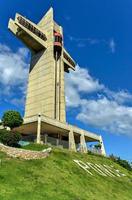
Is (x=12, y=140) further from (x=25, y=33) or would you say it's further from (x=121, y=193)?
(x=25, y=33)

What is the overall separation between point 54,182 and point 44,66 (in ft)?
149

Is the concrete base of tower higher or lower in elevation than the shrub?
higher

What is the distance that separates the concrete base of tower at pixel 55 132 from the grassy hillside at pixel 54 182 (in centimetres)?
1271

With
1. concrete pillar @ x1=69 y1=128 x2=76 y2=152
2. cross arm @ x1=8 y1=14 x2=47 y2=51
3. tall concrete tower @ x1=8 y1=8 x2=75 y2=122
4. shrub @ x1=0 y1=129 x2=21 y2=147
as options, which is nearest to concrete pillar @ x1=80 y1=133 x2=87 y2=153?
concrete pillar @ x1=69 y1=128 x2=76 y2=152

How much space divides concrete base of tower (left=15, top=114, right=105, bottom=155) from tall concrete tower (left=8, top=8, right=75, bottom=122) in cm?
469

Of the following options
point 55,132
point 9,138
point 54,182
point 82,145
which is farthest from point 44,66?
point 54,182

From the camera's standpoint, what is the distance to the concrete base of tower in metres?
→ 60.8

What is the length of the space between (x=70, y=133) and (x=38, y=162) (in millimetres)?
27532

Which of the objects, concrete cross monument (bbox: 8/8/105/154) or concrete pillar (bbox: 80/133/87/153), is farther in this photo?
concrete cross monument (bbox: 8/8/105/154)

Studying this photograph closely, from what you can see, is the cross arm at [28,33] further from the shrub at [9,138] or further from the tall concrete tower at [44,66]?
the shrub at [9,138]

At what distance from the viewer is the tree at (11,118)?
56.0 meters

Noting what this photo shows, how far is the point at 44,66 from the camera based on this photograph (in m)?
77.5

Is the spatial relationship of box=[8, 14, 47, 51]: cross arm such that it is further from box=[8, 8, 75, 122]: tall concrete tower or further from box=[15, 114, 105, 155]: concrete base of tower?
box=[15, 114, 105, 155]: concrete base of tower

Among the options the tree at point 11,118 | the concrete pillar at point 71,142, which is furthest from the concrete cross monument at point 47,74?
the tree at point 11,118
